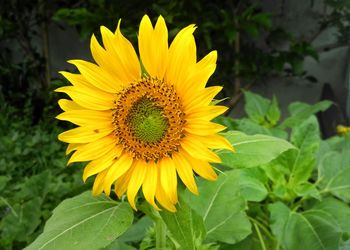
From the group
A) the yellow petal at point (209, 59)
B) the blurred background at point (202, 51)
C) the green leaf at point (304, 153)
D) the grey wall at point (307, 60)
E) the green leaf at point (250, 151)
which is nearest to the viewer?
the yellow petal at point (209, 59)

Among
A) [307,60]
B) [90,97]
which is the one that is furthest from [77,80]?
[307,60]

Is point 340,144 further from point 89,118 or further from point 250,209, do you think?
point 89,118

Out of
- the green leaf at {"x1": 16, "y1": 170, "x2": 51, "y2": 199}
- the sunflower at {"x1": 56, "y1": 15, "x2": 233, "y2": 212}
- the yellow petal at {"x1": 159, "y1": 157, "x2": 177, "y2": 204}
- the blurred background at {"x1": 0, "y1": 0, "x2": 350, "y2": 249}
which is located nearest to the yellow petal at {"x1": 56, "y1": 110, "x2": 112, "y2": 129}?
the sunflower at {"x1": 56, "y1": 15, "x2": 233, "y2": 212}

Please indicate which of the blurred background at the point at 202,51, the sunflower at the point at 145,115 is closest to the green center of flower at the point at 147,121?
the sunflower at the point at 145,115

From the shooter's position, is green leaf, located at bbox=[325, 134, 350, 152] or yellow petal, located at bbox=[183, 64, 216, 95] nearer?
yellow petal, located at bbox=[183, 64, 216, 95]

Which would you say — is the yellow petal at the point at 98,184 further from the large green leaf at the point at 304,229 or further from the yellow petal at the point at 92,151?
the large green leaf at the point at 304,229

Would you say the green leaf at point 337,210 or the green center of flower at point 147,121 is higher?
the green center of flower at point 147,121

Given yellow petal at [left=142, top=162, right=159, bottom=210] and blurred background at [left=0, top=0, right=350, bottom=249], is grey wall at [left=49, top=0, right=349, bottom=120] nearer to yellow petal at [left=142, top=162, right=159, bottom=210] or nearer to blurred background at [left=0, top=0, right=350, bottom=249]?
blurred background at [left=0, top=0, right=350, bottom=249]
